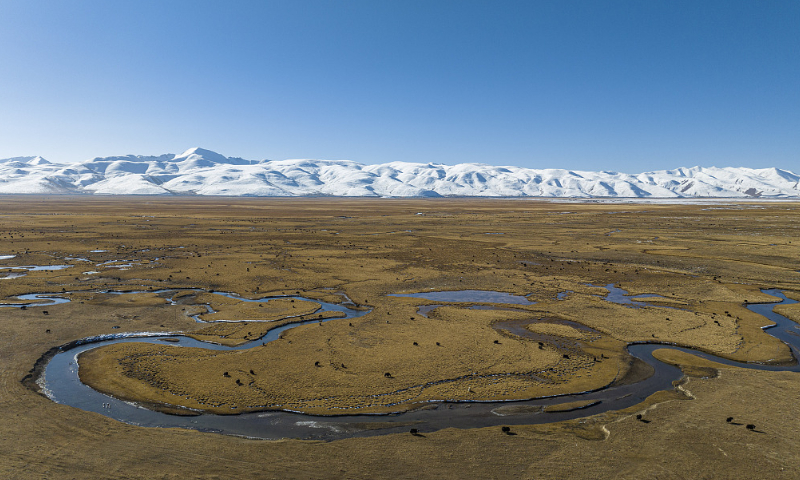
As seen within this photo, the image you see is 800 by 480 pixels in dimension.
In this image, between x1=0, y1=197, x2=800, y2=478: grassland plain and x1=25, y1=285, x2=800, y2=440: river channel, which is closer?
x1=0, y1=197, x2=800, y2=478: grassland plain

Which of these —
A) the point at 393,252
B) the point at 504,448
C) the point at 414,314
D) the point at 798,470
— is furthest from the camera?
the point at 393,252

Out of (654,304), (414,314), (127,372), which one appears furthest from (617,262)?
(127,372)

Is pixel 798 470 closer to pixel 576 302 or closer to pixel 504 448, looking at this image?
pixel 504 448

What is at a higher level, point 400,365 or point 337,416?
point 400,365

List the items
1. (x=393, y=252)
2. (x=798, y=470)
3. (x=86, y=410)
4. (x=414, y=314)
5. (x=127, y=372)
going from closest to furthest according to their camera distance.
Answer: (x=798, y=470), (x=86, y=410), (x=127, y=372), (x=414, y=314), (x=393, y=252)

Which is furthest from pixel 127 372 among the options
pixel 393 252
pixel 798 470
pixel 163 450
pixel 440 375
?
pixel 393 252

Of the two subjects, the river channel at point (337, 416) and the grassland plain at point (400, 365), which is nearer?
the grassland plain at point (400, 365)

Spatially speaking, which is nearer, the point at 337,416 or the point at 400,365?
the point at 337,416

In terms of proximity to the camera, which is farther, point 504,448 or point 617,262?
point 617,262
